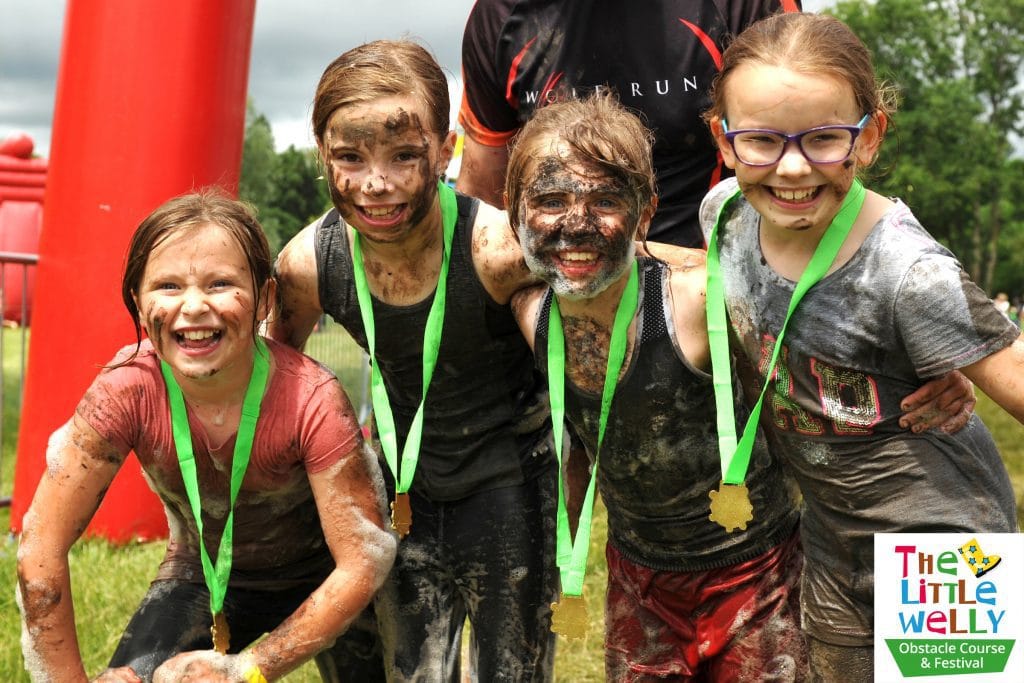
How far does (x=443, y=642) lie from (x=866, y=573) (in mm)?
1226

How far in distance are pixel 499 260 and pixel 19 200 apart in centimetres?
1585

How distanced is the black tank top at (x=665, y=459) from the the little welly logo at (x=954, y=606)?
0.51m

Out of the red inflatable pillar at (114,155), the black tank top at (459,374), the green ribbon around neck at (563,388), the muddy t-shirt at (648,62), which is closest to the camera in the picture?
the green ribbon around neck at (563,388)

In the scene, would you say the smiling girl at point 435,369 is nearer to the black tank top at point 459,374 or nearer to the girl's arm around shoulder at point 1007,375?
the black tank top at point 459,374

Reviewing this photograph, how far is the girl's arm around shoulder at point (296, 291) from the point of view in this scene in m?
3.14

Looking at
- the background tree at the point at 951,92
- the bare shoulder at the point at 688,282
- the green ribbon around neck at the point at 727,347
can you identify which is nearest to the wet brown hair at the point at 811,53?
the green ribbon around neck at the point at 727,347

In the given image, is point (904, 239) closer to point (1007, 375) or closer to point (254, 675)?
point (1007, 375)

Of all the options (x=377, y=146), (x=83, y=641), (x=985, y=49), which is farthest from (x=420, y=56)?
(x=985, y=49)

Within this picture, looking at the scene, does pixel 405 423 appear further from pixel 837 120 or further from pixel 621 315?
pixel 837 120

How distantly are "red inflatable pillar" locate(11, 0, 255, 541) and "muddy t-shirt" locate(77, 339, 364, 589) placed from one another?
106 inches

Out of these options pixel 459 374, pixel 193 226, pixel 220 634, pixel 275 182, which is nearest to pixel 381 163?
pixel 193 226

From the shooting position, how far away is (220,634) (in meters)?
2.97

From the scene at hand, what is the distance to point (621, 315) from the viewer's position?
270cm

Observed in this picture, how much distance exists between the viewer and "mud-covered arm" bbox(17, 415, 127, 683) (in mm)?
2797
